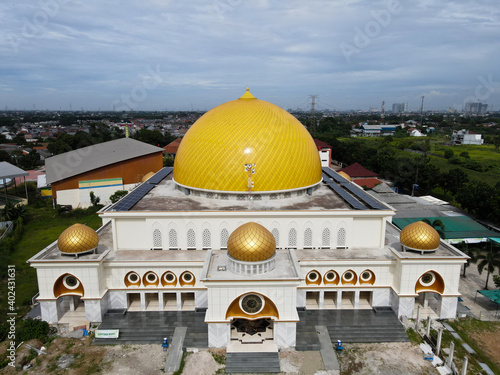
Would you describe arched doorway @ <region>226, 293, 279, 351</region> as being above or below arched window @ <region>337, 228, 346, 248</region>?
below

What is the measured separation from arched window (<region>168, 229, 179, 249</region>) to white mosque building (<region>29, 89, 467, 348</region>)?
0.06 meters

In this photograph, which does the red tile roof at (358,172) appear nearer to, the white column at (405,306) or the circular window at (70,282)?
the white column at (405,306)

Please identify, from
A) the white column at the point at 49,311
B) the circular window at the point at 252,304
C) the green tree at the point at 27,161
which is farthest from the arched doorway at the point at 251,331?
the green tree at the point at 27,161

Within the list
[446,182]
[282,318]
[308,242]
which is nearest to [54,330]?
[282,318]

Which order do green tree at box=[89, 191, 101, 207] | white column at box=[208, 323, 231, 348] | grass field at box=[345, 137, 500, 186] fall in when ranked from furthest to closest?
grass field at box=[345, 137, 500, 186]
green tree at box=[89, 191, 101, 207]
white column at box=[208, 323, 231, 348]

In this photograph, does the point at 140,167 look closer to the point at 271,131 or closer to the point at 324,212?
the point at 271,131

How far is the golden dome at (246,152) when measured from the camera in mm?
21078

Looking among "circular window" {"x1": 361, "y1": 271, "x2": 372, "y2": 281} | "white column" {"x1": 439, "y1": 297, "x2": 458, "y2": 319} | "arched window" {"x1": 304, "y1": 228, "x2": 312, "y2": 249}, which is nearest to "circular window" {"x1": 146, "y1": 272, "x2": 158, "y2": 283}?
"arched window" {"x1": 304, "y1": 228, "x2": 312, "y2": 249}

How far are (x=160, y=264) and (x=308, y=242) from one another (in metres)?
8.26

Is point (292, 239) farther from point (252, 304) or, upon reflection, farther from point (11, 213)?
point (11, 213)

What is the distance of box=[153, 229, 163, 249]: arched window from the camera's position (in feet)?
65.2

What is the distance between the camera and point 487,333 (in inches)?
682

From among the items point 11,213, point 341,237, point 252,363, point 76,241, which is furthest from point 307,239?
point 11,213

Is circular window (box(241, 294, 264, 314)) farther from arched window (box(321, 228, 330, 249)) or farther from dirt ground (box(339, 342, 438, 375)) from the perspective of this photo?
arched window (box(321, 228, 330, 249))
